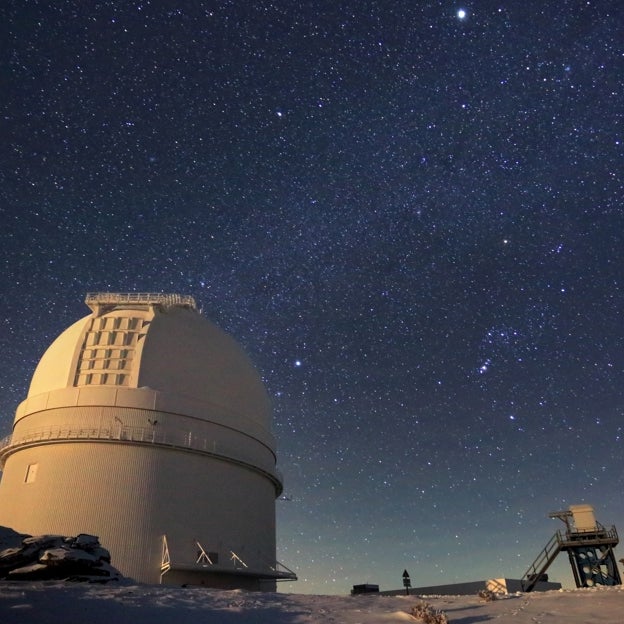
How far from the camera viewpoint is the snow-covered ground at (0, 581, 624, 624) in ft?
27.2

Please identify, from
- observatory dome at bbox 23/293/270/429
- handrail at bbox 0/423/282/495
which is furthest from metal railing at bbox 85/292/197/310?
handrail at bbox 0/423/282/495

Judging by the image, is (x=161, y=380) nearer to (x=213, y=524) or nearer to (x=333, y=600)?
(x=213, y=524)

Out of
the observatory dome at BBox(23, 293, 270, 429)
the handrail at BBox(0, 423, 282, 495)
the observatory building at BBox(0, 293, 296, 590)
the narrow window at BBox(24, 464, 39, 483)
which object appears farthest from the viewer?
the observatory dome at BBox(23, 293, 270, 429)

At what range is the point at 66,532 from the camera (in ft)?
73.1

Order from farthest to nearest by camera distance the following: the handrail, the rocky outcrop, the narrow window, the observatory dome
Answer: the observatory dome, the narrow window, the handrail, the rocky outcrop

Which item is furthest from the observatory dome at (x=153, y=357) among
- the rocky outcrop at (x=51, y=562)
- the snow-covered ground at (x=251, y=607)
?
the snow-covered ground at (x=251, y=607)

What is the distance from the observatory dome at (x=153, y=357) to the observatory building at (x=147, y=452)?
6 cm

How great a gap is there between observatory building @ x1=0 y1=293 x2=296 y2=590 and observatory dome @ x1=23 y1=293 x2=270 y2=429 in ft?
0.21

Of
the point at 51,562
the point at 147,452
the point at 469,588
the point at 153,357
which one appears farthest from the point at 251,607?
the point at 469,588

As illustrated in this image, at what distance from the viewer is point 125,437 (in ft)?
79.6

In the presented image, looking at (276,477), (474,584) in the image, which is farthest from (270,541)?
(474,584)

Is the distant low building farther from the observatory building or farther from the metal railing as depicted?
the metal railing

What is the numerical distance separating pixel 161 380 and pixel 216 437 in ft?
12.1

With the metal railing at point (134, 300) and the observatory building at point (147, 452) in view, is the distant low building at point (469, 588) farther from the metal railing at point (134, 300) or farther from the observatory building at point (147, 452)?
the metal railing at point (134, 300)
